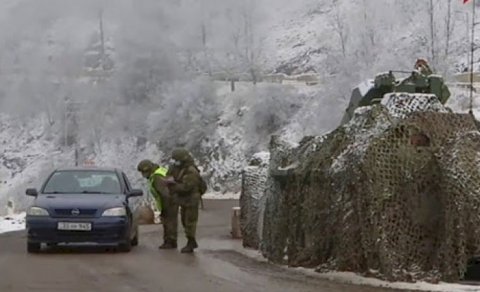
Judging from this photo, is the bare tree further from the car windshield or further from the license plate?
the license plate

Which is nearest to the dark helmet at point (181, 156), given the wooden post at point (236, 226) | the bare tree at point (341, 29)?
the wooden post at point (236, 226)

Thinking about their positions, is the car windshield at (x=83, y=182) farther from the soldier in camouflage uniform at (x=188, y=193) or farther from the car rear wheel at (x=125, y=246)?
the soldier in camouflage uniform at (x=188, y=193)

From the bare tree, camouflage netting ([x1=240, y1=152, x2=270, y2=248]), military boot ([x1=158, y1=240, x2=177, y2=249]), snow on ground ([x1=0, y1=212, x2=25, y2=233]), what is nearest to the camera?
camouflage netting ([x1=240, y1=152, x2=270, y2=248])

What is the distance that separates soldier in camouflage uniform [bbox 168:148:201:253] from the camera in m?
18.2

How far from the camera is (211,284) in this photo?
13.4 metres

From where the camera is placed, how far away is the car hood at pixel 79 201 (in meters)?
17.5

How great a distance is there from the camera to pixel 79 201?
57.8 feet

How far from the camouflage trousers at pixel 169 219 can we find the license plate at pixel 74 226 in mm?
1875

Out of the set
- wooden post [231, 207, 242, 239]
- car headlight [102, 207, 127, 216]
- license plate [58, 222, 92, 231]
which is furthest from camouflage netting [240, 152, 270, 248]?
license plate [58, 222, 92, 231]

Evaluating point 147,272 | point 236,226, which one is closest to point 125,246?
point 147,272

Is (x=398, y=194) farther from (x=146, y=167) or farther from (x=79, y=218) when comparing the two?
(x=146, y=167)

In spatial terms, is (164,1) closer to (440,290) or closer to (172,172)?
(172,172)

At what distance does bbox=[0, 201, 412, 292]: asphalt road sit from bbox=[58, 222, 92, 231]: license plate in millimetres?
432

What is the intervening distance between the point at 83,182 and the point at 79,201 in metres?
1.25
